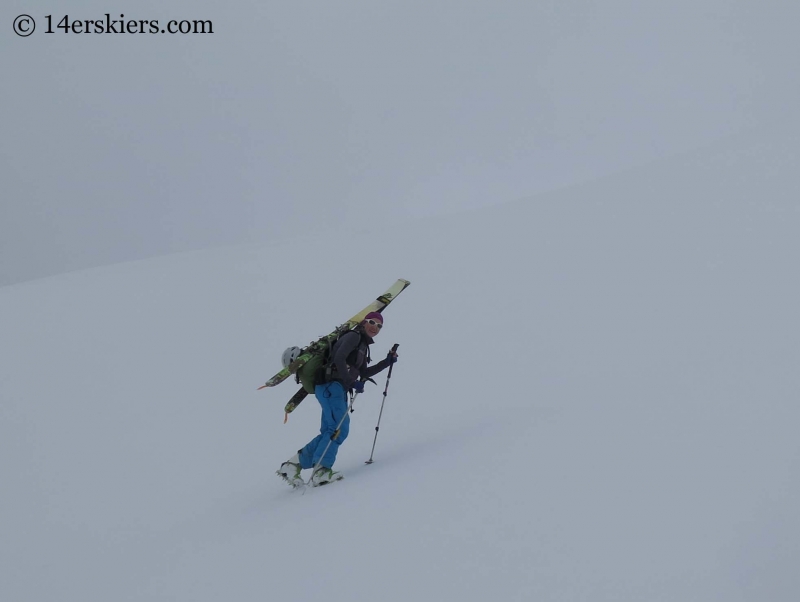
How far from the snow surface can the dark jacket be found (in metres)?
0.89

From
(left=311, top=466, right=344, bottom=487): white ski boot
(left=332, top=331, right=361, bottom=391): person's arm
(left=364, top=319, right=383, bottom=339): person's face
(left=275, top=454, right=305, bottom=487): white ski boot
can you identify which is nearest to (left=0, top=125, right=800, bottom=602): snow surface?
(left=275, top=454, right=305, bottom=487): white ski boot

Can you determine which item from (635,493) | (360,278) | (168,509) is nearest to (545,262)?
(360,278)

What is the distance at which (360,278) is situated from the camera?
60.4ft

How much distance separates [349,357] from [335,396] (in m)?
0.37

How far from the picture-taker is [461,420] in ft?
30.5

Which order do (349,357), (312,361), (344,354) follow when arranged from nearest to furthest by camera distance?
(344,354), (312,361), (349,357)

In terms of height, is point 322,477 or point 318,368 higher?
point 318,368

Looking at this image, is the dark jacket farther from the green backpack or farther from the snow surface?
the snow surface

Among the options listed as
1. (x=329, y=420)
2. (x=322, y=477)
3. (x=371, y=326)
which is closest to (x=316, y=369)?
(x=329, y=420)

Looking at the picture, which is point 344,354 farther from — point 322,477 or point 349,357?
point 322,477

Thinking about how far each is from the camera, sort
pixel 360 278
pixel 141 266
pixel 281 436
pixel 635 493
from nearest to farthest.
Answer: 1. pixel 635 493
2. pixel 281 436
3. pixel 360 278
4. pixel 141 266

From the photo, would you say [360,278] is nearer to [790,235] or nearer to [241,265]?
[241,265]

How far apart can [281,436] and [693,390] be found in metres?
5.05

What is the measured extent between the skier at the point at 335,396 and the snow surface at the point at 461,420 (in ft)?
1.10
